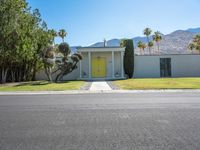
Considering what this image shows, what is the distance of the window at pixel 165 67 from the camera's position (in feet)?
123

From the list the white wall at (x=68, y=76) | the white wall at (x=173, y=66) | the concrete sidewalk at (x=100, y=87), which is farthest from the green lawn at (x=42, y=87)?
the white wall at (x=173, y=66)

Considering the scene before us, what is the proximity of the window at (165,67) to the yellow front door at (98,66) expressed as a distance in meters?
7.01

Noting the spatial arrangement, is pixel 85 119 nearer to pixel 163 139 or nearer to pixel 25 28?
pixel 163 139

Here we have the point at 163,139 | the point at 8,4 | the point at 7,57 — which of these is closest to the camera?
the point at 163,139

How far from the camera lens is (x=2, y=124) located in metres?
8.43

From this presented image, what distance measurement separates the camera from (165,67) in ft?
124

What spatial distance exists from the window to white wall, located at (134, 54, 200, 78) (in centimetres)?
36

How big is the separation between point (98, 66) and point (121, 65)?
8.69 feet

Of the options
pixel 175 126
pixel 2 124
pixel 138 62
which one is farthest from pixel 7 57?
pixel 175 126

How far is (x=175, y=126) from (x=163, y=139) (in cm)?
149

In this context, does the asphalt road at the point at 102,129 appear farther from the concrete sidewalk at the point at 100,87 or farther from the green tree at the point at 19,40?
the green tree at the point at 19,40

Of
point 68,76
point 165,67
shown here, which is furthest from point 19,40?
point 165,67

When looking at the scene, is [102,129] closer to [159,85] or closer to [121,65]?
[159,85]

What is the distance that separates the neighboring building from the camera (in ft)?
117
